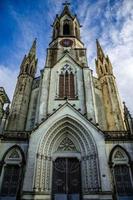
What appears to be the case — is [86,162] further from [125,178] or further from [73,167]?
[125,178]

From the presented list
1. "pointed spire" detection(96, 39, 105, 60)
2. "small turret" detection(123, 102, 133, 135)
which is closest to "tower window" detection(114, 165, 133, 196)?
"small turret" detection(123, 102, 133, 135)

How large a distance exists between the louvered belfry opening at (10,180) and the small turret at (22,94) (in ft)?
15.7

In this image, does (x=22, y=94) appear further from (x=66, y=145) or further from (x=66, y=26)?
(x=66, y=26)

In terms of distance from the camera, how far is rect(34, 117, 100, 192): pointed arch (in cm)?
1396

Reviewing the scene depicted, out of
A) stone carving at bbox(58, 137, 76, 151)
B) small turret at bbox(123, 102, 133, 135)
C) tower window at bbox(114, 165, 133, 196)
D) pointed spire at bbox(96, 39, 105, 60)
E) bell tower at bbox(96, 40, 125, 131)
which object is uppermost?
pointed spire at bbox(96, 39, 105, 60)

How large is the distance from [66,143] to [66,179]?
3238mm

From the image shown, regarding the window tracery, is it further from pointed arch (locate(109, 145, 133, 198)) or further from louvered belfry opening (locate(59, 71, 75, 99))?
pointed arch (locate(109, 145, 133, 198))

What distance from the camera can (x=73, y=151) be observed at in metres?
16.3

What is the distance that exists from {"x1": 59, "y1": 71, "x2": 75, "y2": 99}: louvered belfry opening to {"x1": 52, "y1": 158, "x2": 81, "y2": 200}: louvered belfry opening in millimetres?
7147

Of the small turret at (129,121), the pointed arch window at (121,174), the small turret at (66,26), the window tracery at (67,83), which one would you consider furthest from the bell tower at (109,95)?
the small turret at (66,26)

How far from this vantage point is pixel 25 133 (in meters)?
16.7

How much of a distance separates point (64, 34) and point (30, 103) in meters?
14.9

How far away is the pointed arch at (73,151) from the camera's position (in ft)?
45.8

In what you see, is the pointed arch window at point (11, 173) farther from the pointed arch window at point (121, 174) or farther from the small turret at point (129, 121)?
the small turret at point (129, 121)
